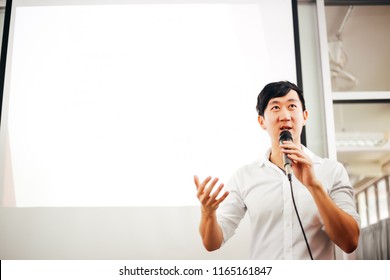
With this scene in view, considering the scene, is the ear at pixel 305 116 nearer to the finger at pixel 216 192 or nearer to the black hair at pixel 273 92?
the black hair at pixel 273 92

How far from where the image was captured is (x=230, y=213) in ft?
6.96

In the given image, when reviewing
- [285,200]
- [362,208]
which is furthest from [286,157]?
[362,208]

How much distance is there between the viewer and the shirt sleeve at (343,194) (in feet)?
6.77

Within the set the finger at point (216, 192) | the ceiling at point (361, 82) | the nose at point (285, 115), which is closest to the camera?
the finger at point (216, 192)

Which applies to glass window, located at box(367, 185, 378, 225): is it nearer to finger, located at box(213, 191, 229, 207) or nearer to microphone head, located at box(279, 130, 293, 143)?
microphone head, located at box(279, 130, 293, 143)

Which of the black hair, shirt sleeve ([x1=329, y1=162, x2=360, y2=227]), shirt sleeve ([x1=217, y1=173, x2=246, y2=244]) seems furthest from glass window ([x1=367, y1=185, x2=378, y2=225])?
shirt sleeve ([x1=217, y1=173, x2=246, y2=244])

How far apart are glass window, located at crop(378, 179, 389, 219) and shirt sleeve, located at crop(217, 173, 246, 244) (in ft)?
2.34

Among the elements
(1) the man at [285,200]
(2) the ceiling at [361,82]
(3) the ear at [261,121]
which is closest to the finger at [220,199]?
(1) the man at [285,200]

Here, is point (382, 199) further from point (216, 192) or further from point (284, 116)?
point (216, 192)

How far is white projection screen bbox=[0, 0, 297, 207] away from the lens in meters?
2.21

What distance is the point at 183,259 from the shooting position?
2.11 metres

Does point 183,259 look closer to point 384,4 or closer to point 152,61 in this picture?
point 152,61

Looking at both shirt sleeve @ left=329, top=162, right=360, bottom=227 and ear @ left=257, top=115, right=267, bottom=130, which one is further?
ear @ left=257, top=115, right=267, bottom=130

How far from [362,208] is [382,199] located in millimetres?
129
